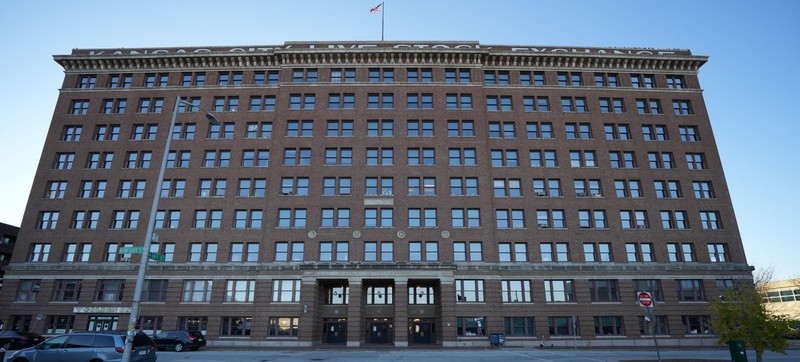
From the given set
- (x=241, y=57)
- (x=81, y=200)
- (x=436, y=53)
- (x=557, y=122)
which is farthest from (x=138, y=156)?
(x=557, y=122)

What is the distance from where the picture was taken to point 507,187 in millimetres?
48844

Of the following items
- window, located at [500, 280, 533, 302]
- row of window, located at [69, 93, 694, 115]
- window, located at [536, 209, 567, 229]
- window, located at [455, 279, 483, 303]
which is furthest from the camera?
row of window, located at [69, 93, 694, 115]

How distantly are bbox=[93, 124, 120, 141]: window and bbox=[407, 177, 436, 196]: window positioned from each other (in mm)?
33435

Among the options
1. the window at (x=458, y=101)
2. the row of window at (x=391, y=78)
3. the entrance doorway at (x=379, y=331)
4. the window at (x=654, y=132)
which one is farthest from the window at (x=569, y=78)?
the entrance doorway at (x=379, y=331)

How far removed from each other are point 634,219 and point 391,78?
30347 mm

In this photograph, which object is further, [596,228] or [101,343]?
[596,228]

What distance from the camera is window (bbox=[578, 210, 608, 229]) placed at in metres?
47.7

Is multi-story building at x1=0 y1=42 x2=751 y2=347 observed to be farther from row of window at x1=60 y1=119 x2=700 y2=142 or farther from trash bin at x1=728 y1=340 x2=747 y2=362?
trash bin at x1=728 y1=340 x2=747 y2=362

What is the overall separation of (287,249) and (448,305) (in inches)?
657

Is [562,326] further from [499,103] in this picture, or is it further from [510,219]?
[499,103]

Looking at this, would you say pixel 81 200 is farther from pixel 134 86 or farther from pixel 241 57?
pixel 241 57

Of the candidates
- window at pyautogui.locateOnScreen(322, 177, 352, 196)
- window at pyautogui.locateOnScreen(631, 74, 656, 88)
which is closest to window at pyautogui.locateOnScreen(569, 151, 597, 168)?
window at pyautogui.locateOnScreen(631, 74, 656, 88)

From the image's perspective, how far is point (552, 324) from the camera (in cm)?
4441

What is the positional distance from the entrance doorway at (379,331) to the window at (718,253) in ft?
108
